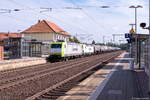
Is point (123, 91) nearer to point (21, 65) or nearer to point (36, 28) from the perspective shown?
point (21, 65)

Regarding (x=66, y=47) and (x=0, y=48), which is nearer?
(x=0, y=48)

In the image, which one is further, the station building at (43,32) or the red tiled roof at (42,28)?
the red tiled roof at (42,28)

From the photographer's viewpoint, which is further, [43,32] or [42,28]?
[42,28]

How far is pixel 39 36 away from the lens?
98.1m

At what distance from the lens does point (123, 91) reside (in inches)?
476

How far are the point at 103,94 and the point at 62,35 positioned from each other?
95439 mm

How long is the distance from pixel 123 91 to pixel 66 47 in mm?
30456

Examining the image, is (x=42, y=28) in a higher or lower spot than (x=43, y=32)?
higher

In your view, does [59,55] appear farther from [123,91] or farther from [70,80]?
[123,91]

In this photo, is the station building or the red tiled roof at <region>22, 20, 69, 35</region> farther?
the red tiled roof at <region>22, 20, 69, 35</region>

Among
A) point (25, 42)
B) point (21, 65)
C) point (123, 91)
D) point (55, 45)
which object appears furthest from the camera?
point (55, 45)

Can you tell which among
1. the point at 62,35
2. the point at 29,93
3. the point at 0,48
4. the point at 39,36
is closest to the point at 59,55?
the point at 0,48

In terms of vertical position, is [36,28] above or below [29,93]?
above

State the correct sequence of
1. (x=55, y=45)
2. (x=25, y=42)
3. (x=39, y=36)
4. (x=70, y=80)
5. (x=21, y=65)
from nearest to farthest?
(x=70, y=80) < (x=21, y=65) < (x=25, y=42) < (x=55, y=45) < (x=39, y=36)
